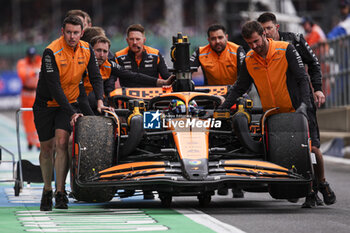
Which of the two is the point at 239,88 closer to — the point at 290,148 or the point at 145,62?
the point at 290,148

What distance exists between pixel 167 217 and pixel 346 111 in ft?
32.1

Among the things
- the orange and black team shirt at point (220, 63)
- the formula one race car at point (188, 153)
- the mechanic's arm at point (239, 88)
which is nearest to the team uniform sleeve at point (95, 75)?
the formula one race car at point (188, 153)

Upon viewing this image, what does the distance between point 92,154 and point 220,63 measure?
3.18 m

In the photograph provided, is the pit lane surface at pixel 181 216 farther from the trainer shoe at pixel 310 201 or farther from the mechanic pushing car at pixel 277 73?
the mechanic pushing car at pixel 277 73

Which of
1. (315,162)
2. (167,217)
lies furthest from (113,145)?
(315,162)

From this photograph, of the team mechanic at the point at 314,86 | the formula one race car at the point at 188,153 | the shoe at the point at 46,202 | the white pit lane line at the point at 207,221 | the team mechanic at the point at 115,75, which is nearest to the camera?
the white pit lane line at the point at 207,221

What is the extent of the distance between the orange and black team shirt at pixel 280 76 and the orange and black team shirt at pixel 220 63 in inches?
74.4

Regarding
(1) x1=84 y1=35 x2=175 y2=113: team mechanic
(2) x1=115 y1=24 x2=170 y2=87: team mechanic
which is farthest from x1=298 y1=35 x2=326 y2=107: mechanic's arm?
(2) x1=115 y1=24 x2=170 y2=87: team mechanic

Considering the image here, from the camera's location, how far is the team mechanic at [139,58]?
39.5ft

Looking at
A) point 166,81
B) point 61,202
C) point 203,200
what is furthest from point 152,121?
point 166,81

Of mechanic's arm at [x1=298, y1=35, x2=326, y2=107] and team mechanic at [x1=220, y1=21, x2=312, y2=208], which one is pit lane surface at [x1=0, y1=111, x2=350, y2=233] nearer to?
team mechanic at [x1=220, y1=21, x2=312, y2=208]

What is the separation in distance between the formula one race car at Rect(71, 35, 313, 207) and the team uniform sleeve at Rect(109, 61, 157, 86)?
193 centimetres

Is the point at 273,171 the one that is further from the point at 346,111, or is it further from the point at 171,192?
the point at 346,111

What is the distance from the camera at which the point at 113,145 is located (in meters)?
9.12
